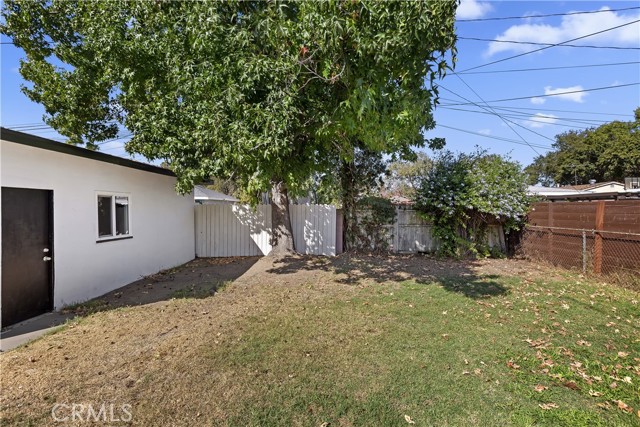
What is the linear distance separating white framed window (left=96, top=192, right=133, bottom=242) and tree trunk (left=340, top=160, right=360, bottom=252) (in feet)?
19.8

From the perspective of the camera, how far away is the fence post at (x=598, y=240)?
7.12 m

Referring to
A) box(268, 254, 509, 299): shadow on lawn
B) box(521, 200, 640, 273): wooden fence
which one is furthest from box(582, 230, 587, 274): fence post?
box(268, 254, 509, 299): shadow on lawn

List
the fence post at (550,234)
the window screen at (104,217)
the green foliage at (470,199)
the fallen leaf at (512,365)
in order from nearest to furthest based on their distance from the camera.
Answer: the fallen leaf at (512,365) < the window screen at (104,217) < the fence post at (550,234) < the green foliage at (470,199)

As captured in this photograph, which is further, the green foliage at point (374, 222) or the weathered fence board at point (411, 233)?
the weathered fence board at point (411, 233)

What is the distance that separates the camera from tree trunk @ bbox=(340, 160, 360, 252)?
34.7 ft

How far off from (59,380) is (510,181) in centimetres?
1049

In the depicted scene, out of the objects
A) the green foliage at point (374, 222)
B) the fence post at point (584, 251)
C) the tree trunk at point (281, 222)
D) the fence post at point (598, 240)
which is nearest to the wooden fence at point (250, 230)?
the tree trunk at point (281, 222)

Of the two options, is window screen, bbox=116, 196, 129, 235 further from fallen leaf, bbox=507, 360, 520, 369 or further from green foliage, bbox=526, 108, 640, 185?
green foliage, bbox=526, 108, 640, 185

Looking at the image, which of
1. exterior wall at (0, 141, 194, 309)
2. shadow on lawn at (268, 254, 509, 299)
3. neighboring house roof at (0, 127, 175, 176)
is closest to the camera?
neighboring house roof at (0, 127, 175, 176)

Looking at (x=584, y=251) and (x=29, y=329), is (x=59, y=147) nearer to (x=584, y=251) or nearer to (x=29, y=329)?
(x=29, y=329)

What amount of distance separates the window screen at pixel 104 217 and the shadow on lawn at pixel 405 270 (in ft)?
11.3

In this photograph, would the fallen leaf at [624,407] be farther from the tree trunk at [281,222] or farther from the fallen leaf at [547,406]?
the tree trunk at [281,222]

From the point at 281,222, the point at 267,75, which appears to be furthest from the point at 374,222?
the point at 267,75

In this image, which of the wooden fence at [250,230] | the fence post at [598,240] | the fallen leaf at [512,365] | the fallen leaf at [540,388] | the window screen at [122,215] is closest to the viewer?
the fallen leaf at [540,388]
